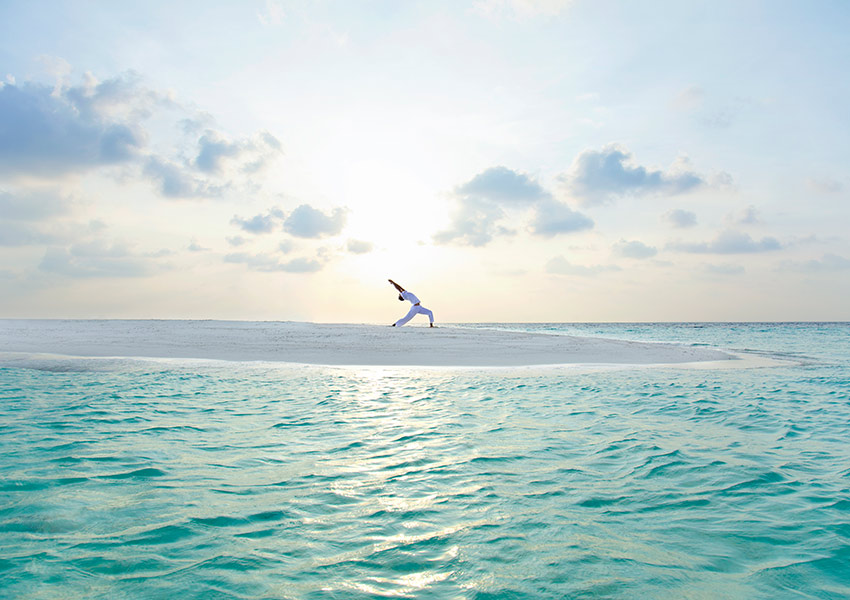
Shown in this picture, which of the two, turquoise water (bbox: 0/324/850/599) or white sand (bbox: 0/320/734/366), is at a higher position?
white sand (bbox: 0/320/734/366)

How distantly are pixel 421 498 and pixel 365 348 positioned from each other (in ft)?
75.2

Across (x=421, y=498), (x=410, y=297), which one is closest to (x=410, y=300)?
(x=410, y=297)

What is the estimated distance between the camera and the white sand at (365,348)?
25.0 m

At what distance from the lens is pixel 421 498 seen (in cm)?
625

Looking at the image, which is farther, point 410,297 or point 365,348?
point 365,348

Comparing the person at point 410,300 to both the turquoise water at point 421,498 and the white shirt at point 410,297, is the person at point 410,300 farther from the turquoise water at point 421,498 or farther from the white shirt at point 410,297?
the turquoise water at point 421,498

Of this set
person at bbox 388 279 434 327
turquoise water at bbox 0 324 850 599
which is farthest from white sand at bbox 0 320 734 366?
turquoise water at bbox 0 324 850 599

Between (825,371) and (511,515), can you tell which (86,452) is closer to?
(511,515)

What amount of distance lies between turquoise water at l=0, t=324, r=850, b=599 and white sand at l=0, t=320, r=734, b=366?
11.6m

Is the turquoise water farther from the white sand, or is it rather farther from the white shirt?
the white sand

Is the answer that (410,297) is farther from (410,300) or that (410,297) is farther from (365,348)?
(365,348)

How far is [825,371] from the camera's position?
70.8 feet

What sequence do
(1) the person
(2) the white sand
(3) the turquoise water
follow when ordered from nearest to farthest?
(3) the turquoise water, (1) the person, (2) the white sand

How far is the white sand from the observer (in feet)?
82.2
